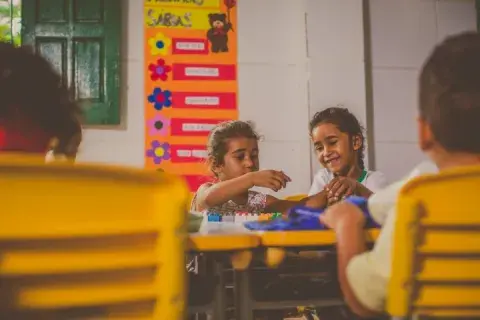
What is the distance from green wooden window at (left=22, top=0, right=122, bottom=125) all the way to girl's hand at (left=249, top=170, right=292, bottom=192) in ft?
5.83

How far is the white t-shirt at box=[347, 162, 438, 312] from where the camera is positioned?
97cm

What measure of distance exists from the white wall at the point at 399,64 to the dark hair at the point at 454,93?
9.98ft

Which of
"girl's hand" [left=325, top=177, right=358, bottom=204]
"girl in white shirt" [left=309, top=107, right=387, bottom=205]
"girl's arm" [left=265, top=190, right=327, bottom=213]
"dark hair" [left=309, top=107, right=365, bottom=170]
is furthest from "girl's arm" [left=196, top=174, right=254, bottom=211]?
"dark hair" [left=309, top=107, right=365, bottom=170]

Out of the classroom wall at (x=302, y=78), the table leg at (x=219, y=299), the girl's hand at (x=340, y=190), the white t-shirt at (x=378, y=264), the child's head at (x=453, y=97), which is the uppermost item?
the classroom wall at (x=302, y=78)

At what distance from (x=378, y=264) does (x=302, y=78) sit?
300cm

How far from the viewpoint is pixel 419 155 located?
4.10 metres

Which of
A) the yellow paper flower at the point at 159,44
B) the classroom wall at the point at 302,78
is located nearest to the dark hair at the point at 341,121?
the classroom wall at the point at 302,78

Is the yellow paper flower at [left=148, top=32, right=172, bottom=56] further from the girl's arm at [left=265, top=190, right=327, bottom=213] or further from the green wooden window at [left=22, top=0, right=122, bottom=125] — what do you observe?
the girl's arm at [left=265, top=190, right=327, bottom=213]

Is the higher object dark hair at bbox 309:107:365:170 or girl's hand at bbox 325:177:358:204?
dark hair at bbox 309:107:365:170

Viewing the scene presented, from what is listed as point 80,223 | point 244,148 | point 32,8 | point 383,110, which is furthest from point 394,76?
point 80,223

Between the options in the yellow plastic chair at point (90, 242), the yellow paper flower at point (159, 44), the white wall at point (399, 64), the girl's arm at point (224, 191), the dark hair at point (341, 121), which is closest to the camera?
the yellow plastic chair at point (90, 242)

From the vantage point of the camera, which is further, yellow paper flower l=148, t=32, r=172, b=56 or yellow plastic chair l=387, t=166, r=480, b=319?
yellow paper flower l=148, t=32, r=172, b=56

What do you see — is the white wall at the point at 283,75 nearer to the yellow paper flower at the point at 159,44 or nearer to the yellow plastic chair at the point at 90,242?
the yellow paper flower at the point at 159,44

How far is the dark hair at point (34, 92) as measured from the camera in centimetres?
97
